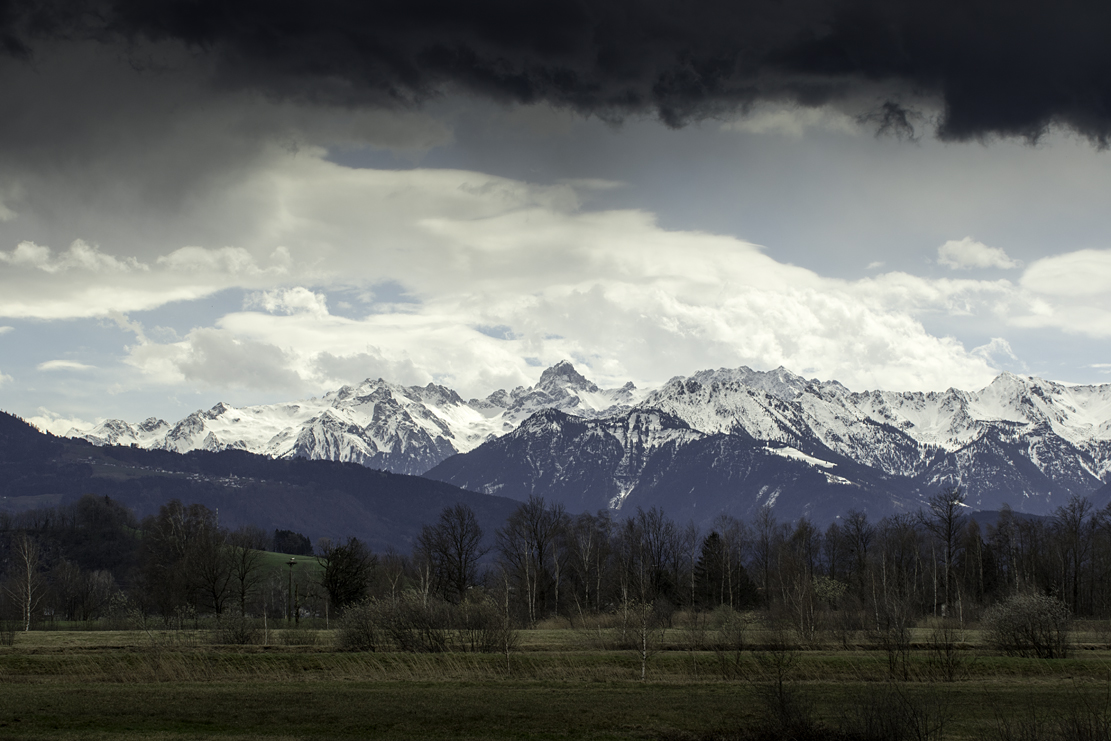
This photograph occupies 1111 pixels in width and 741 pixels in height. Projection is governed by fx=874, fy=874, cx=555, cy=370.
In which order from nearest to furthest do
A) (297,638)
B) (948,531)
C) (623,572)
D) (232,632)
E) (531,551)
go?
(232,632)
(297,638)
(623,572)
(531,551)
(948,531)

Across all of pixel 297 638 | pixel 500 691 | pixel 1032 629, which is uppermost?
pixel 1032 629

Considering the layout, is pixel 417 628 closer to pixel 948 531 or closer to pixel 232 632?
pixel 232 632

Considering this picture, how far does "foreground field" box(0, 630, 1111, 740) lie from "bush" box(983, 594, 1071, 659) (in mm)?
1792

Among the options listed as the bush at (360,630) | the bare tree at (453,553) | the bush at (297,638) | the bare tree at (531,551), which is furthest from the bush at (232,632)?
the bare tree at (453,553)

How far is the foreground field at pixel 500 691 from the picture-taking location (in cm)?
3409

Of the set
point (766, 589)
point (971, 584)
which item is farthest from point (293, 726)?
point (971, 584)

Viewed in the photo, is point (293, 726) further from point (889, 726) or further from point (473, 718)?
point (889, 726)

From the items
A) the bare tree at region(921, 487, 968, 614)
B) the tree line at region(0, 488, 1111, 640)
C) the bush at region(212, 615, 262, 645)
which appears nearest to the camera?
the bush at region(212, 615, 262, 645)

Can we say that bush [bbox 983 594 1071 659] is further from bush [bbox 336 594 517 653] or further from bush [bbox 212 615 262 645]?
bush [bbox 212 615 262 645]

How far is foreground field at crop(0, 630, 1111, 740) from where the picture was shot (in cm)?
3409

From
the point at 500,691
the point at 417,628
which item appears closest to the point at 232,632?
the point at 417,628

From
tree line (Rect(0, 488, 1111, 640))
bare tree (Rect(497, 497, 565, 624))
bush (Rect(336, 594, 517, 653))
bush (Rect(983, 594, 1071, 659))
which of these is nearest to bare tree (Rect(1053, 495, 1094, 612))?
tree line (Rect(0, 488, 1111, 640))

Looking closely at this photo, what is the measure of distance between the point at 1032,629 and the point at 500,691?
36.9 m

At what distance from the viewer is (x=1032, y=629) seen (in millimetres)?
57625
